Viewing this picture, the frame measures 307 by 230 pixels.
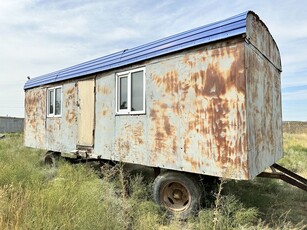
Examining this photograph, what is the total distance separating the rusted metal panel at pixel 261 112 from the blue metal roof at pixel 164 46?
0.43m

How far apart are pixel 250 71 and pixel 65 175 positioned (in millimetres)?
4770

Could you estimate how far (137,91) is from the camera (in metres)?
5.69

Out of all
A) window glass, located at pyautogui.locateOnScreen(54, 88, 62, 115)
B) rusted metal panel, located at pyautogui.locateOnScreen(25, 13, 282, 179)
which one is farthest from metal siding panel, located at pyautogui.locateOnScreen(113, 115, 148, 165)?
window glass, located at pyautogui.locateOnScreen(54, 88, 62, 115)

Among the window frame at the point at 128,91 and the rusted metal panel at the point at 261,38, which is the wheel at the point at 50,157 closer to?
the window frame at the point at 128,91

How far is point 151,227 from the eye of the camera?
3527 millimetres

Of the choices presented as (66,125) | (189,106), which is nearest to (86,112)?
(66,125)

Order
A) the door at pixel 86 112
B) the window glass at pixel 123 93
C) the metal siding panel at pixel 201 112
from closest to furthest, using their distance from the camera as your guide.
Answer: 1. the metal siding panel at pixel 201 112
2. the window glass at pixel 123 93
3. the door at pixel 86 112

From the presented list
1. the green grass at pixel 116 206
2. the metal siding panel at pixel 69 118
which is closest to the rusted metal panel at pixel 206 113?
the green grass at pixel 116 206

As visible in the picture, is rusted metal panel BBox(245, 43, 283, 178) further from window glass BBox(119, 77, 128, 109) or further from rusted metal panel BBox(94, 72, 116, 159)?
rusted metal panel BBox(94, 72, 116, 159)

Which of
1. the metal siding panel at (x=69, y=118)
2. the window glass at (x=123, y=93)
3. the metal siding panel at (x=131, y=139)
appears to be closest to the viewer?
the metal siding panel at (x=131, y=139)

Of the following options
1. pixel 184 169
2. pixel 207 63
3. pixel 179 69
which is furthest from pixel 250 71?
pixel 184 169

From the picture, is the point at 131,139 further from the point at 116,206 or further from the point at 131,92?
the point at 116,206

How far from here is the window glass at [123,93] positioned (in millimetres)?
5966

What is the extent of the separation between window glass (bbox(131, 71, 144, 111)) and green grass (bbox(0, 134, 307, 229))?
1549 millimetres
